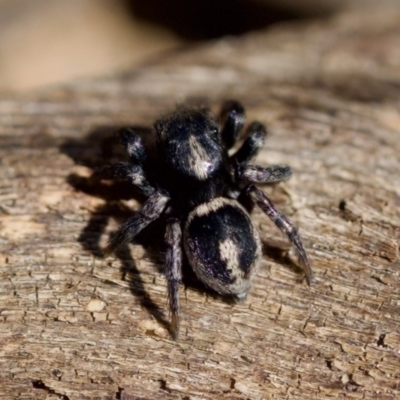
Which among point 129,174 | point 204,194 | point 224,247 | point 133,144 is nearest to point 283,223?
point 224,247

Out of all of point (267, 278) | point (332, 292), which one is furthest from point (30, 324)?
point (332, 292)

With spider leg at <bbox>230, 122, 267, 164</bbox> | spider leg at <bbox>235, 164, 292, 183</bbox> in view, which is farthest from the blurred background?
spider leg at <bbox>235, 164, 292, 183</bbox>

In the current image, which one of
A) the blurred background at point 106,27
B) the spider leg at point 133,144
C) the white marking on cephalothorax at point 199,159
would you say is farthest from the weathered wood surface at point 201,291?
the blurred background at point 106,27

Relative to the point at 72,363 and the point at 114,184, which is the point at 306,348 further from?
the point at 114,184

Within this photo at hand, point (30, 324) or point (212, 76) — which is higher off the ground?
point (212, 76)

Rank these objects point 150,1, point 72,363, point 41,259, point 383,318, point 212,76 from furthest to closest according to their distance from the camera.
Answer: point 150,1
point 212,76
point 41,259
point 383,318
point 72,363

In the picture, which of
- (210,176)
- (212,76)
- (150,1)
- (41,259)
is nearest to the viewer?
(41,259)

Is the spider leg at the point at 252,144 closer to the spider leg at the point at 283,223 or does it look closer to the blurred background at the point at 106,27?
the spider leg at the point at 283,223
